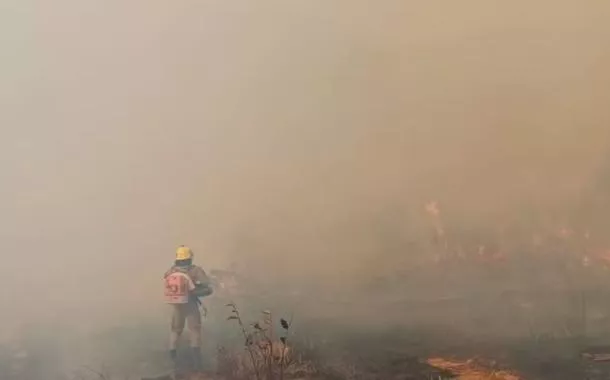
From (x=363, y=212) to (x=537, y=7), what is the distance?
1.00m

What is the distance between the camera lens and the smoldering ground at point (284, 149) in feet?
8.85

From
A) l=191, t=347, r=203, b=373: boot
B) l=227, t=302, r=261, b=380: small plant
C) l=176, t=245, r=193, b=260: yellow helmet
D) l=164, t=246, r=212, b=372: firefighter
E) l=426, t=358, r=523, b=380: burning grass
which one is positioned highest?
l=176, t=245, r=193, b=260: yellow helmet

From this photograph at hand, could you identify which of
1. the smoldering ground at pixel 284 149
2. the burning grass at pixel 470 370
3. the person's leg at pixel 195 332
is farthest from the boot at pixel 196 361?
the burning grass at pixel 470 370

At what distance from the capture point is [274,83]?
2.80m

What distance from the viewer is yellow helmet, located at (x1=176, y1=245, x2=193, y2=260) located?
274 centimetres

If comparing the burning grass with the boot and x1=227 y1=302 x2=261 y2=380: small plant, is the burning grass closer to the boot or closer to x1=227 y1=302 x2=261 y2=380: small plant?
x1=227 y1=302 x2=261 y2=380: small plant

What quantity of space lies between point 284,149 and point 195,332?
742 millimetres

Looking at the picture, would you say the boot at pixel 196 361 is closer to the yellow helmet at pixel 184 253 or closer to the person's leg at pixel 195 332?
the person's leg at pixel 195 332

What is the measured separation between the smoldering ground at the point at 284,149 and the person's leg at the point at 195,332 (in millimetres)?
129

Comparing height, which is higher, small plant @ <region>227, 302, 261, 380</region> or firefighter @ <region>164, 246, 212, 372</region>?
firefighter @ <region>164, 246, 212, 372</region>

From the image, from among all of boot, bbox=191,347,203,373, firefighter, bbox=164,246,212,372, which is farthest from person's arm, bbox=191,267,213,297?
boot, bbox=191,347,203,373

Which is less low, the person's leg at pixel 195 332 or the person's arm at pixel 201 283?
the person's arm at pixel 201 283

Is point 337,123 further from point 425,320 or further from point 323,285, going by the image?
point 425,320

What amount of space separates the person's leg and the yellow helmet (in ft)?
0.58
